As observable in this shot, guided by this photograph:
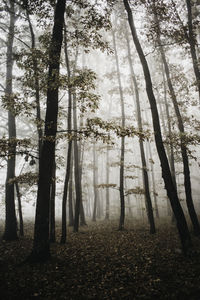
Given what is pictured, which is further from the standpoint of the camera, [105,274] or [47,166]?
[47,166]

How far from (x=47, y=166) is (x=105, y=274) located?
156 inches

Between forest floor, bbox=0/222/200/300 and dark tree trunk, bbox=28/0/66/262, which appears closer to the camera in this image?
forest floor, bbox=0/222/200/300

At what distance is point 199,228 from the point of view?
28.8 feet

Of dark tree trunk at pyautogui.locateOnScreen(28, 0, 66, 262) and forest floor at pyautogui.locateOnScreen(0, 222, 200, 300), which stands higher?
dark tree trunk at pyautogui.locateOnScreen(28, 0, 66, 262)

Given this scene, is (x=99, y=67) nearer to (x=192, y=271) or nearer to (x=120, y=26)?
(x=120, y=26)

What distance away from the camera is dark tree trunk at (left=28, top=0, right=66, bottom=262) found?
6000mm

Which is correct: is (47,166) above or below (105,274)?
above

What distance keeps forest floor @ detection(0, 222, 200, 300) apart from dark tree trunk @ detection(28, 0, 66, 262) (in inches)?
22.1

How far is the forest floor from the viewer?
4324 mm

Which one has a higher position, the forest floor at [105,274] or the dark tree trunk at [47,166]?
the dark tree trunk at [47,166]

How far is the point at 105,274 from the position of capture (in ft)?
17.3

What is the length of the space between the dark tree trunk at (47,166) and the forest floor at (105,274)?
0.56 metres

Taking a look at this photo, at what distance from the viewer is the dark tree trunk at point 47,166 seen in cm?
600

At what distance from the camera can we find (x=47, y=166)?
6398 millimetres
